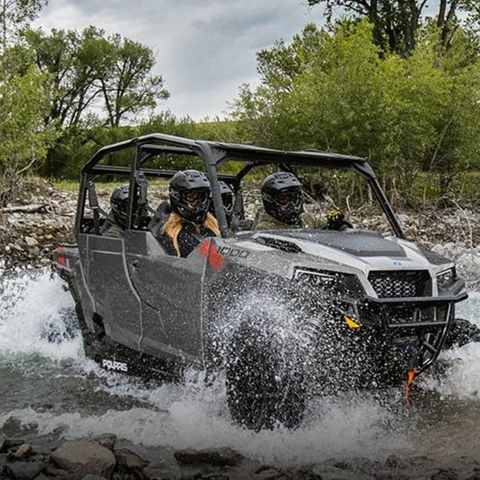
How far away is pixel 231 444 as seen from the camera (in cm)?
493

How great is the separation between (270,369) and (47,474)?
139 centimetres

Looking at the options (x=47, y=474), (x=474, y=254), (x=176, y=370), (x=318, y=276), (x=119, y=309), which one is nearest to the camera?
(x=47, y=474)

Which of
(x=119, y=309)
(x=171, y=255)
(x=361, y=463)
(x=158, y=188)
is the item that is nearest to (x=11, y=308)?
(x=119, y=309)

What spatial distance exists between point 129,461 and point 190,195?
2.05 metres

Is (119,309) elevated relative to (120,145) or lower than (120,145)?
lower

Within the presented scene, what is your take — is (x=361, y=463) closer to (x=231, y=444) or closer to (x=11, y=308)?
(x=231, y=444)

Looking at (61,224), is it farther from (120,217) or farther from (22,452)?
(22,452)

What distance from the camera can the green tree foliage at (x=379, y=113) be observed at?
22.4 meters

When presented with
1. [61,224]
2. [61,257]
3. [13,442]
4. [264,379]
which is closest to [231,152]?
[264,379]

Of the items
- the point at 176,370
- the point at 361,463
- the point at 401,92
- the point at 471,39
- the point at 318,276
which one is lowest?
the point at 361,463

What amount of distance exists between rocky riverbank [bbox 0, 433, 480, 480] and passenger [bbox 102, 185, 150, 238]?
72.5 inches

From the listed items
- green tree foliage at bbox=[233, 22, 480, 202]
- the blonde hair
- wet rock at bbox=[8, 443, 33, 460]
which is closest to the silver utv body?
the blonde hair

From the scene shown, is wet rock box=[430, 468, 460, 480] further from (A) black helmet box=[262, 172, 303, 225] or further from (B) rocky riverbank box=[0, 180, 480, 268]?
(B) rocky riverbank box=[0, 180, 480, 268]

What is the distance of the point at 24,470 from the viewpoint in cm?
443
